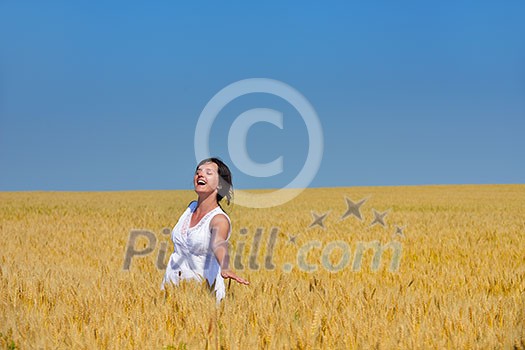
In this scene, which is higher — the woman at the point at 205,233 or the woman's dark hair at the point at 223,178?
the woman's dark hair at the point at 223,178

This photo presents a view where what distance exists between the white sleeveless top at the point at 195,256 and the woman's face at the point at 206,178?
0.67 feet

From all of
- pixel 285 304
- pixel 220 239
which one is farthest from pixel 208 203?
pixel 285 304

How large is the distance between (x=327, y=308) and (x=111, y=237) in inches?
324

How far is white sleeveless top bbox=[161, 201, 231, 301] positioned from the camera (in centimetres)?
520

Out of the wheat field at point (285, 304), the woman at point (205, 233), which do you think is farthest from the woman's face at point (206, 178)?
the wheat field at point (285, 304)

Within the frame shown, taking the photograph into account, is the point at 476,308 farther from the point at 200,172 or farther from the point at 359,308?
the point at 200,172

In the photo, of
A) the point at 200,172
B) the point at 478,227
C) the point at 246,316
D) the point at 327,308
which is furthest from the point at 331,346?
the point at 478,227

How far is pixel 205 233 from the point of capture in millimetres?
5184

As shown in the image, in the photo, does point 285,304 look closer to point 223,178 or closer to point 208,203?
point 208,203

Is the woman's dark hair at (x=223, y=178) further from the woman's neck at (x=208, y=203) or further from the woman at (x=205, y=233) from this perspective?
the woman's neck at (x=208, y=203)

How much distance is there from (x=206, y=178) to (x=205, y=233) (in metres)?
0.47

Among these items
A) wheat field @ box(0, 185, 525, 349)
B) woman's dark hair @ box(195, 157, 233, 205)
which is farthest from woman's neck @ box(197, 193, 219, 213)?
wheat field @ box(0, 185, 525, 349)

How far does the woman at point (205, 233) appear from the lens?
515cm

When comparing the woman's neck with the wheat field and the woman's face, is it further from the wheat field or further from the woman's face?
the wheat field
